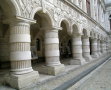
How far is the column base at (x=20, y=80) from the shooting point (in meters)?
5.94

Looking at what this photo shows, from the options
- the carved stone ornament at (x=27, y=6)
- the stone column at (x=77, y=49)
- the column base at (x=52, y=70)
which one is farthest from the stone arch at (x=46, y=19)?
the stone column at (x=77, y=49)

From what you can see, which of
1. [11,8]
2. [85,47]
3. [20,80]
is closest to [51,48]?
[20,80]

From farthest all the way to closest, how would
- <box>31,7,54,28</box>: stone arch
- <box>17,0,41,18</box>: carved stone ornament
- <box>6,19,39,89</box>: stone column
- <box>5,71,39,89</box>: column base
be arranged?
<box>31,7,54,28</box>: stone arch, <box>17,0,41,18</box>: carved stone ornament, <box>6,19,39,89</box>: stone column, <box>5,71,39,89</box>: column base

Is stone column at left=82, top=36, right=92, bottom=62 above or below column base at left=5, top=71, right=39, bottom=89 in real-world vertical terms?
above

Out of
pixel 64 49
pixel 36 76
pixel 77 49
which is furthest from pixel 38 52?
pixel 36 76

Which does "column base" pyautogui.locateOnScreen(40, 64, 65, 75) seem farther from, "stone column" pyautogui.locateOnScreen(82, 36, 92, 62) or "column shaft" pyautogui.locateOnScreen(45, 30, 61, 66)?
"stone column" pyautogui.locateOnScreen(82, 36, 92, 62)

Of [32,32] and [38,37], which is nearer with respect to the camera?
[32,32]

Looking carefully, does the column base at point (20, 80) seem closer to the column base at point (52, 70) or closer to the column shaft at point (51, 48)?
the column base at point (52, 70)

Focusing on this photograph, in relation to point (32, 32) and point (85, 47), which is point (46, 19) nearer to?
point (32, 32)

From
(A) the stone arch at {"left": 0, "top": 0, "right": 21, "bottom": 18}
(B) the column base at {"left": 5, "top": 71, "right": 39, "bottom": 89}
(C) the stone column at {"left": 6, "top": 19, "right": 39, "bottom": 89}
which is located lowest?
(B) the column base at {"left": 5, "top": 71, "right": 39, "bottom": 89}

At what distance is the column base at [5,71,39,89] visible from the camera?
234 inches

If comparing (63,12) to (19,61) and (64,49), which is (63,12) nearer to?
(19,61)

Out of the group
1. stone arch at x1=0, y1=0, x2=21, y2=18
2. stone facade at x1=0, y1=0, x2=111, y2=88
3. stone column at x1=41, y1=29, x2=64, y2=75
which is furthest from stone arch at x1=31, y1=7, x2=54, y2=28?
stone arch at x1=0, y1=0, x2=21, y2=18

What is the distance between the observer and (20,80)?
5.96 m
